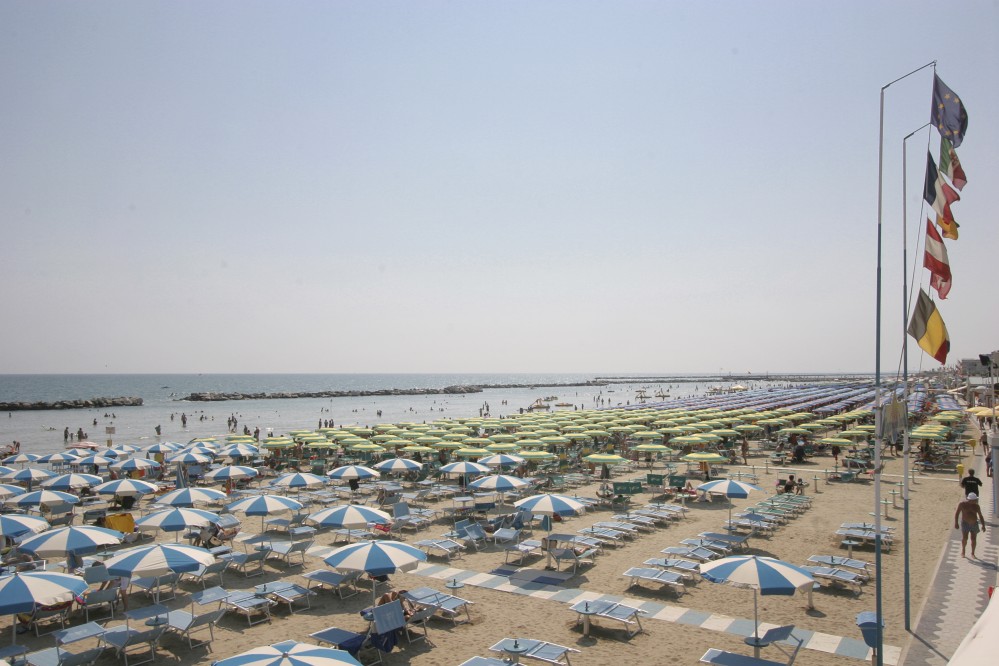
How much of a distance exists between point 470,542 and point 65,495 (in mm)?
9903

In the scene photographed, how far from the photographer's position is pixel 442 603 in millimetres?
9734

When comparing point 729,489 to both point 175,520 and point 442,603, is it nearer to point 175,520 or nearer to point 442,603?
point 442,603

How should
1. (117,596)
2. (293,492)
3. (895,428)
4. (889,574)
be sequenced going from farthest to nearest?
1. (293,492)
2. (889,574)
3. (117,596)
4. (895,428)

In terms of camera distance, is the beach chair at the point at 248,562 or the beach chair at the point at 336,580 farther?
the beach chair at the point at 248,562

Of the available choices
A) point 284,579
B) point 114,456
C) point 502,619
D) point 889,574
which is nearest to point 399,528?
point 284,579

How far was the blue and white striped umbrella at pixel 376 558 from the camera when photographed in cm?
916

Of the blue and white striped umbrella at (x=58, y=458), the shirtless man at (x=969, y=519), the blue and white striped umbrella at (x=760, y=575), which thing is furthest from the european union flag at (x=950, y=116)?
the blue and white striped umbrella at (x=58, y=458)

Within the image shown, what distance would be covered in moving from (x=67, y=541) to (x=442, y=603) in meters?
6.47

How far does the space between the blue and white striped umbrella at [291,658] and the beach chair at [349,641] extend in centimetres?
221

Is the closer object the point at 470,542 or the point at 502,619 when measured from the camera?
the point at 502,619

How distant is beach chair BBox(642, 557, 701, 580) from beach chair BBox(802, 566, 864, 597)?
6.39 feet

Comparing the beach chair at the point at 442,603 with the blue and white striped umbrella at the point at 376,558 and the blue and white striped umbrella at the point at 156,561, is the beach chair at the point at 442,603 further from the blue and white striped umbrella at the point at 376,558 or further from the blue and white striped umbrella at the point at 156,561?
the blue and white striped umbrella at the point at 156,561

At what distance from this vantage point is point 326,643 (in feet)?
29.9

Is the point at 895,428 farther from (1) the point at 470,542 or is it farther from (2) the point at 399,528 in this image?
(2) the point at 399,528
